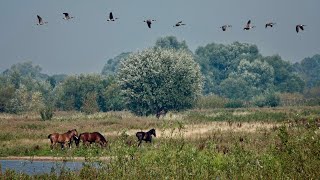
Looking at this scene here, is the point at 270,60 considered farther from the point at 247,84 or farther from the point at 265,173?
the point at 265,173

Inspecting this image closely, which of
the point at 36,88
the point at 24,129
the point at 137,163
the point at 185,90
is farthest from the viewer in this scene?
the point at 36,88

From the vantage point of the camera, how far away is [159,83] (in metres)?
80.4

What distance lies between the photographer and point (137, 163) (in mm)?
19188

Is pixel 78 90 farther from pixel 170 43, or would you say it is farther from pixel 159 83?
pixel 170 43

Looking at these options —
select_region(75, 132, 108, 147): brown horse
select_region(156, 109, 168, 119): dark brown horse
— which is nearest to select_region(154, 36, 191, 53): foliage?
select_region(156, 109, 168, 119): dark brown horse

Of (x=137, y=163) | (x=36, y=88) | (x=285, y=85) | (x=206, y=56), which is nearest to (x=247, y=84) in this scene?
(x=285, y=85)

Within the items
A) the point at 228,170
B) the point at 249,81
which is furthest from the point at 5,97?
the point at 228,170

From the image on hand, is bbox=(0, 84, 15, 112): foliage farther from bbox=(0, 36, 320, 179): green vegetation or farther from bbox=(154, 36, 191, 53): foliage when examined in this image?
bbox=(154, 36, 191, 53): foliage

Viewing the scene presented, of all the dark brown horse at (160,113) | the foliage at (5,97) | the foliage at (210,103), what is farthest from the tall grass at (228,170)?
the foliage at (5,97)

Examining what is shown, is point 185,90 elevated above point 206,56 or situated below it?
below

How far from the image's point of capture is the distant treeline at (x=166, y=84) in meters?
79.6

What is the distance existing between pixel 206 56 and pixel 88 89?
8731cm

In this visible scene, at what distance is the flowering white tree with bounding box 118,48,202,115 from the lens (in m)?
78.6

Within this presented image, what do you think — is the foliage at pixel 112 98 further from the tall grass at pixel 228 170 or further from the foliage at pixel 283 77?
the tall grass at pixel 228 170
